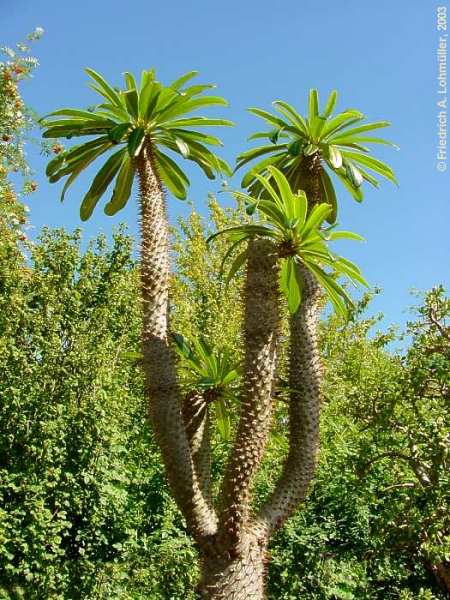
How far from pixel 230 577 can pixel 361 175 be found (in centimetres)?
377

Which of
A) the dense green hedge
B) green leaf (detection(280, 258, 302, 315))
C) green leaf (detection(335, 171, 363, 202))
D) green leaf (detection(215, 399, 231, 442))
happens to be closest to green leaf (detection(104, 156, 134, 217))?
green leaf (detection(280, 258, 302, 315))

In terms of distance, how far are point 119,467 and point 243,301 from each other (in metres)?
5.22

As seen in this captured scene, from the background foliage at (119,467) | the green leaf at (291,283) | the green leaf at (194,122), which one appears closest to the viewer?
the green leaf at (291,283)

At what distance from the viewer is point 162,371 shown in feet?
17.1

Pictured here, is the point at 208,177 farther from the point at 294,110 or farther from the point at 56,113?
the point at 56,113

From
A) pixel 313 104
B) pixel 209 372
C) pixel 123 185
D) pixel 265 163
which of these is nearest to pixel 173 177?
pixel 123 185

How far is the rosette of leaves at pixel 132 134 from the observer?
557 cm

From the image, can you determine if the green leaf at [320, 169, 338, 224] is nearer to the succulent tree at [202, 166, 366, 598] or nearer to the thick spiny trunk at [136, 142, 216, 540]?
the succulent tree at [202, 166, 366, 598]

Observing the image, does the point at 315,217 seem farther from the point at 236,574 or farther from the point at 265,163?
the point at 236,574

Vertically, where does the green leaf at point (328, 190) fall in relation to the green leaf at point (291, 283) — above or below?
above

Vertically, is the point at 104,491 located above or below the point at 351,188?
below

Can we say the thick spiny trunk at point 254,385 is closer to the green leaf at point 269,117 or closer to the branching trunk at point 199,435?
the branching trunk at point 199,435

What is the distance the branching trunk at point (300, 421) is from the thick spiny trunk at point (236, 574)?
23cm

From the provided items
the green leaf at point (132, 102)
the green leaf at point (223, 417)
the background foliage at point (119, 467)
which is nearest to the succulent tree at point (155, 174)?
the green leaf at point (132, 102)
